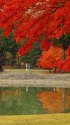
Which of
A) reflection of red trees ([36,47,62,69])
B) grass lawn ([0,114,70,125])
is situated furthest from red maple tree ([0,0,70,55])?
reflection of red trees ([36,47,62,69])

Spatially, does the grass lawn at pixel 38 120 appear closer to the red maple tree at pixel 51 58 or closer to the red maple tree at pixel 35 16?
the red maple tree at pixel 35 16

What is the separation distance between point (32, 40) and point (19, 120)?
4047 mm

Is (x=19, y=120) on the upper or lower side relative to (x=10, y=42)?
upper

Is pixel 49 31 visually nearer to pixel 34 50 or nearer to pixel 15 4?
pixel 15 4

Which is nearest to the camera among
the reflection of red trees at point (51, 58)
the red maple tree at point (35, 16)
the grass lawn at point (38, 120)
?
the grass lawn at point (38, 120)

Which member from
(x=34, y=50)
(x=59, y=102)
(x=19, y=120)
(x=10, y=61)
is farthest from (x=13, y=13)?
(x=10, y=61)

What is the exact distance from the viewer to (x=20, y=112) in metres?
14.7


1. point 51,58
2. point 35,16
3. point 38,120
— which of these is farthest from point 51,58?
point 38,120

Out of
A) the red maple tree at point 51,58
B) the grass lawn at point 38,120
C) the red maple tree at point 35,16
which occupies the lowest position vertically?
the red maple tree at point 51,58

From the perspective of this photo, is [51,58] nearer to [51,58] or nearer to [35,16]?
[51,58]

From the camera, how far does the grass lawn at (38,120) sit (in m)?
11.7

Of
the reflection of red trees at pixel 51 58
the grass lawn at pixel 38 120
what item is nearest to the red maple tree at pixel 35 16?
the grass lawn at pixel 38 120

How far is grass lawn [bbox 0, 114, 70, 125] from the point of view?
38.4 ft

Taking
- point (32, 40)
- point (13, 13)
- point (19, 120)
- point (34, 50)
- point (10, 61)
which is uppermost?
point (13, 13)
